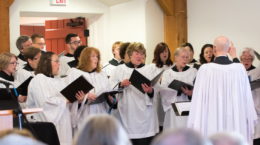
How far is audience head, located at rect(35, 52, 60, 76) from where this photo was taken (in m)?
5.71

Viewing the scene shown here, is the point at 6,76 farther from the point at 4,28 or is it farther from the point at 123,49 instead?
the point at 4,28

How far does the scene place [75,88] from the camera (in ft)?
18.6

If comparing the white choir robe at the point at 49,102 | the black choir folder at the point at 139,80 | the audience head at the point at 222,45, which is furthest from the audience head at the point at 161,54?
the audience head at the point at 222,45

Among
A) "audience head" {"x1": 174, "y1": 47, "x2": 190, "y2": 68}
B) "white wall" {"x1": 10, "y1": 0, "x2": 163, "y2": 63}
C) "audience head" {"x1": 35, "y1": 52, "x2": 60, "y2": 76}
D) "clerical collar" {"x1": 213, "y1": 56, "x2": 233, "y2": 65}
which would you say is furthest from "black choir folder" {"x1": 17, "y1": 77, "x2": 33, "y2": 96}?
"white wall" {"x1": 10, "y1": 0, "x2": 163, "y2": 63}

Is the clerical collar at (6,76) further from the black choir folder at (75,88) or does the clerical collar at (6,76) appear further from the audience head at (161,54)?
the audience head at (161,54)

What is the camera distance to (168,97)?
22.5 feet

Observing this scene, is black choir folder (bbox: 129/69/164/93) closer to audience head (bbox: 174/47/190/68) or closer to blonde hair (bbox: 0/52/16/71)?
audience head (bbox: 174/47/190/68)

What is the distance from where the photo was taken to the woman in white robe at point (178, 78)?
6.73 m

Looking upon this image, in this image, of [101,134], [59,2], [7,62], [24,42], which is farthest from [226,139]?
[59,2]

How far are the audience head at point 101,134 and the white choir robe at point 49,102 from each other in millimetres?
3900

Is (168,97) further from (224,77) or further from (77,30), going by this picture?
(77,30)

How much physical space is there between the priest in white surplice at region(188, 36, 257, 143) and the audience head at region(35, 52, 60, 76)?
1727 millimetres

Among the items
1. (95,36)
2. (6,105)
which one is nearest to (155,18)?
(95,36)

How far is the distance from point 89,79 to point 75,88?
492 mm
